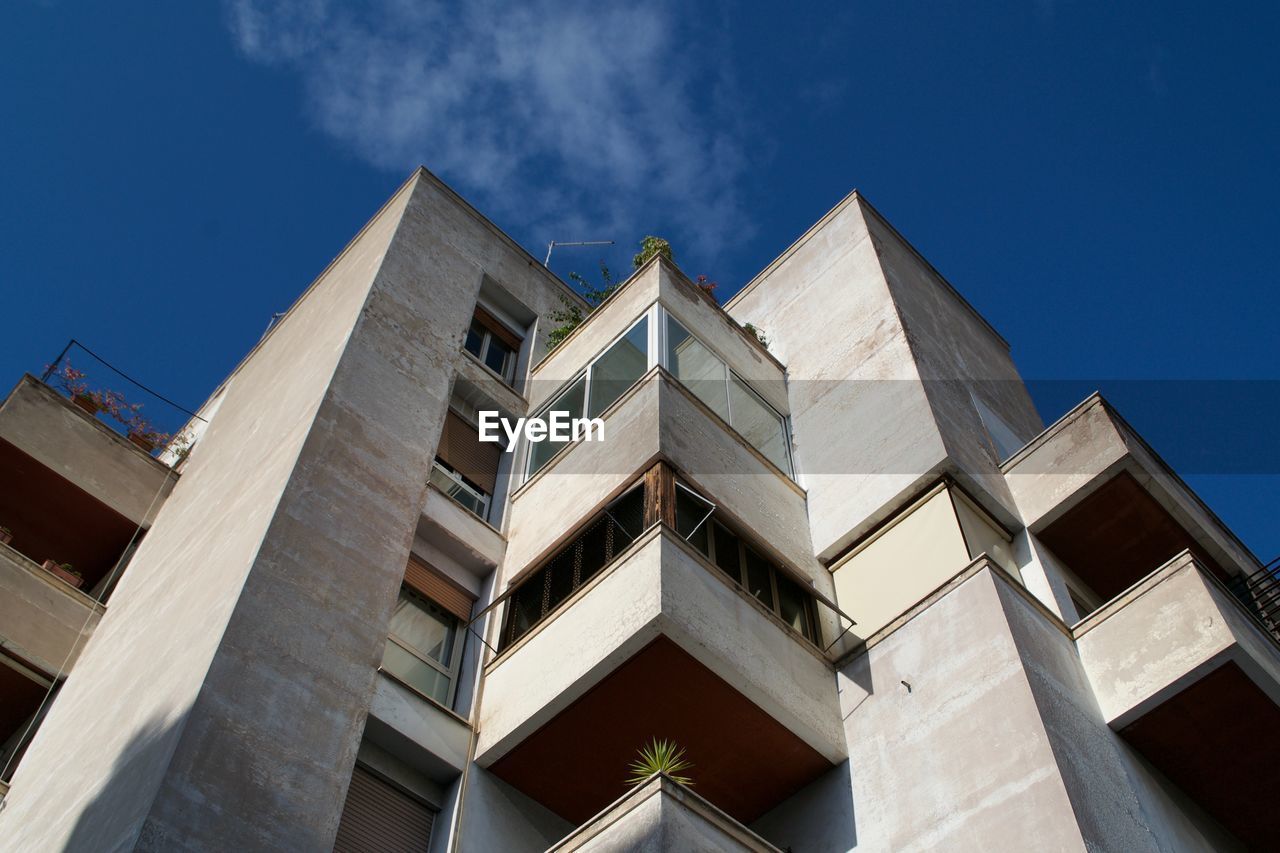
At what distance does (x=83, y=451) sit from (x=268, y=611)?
7.15 m

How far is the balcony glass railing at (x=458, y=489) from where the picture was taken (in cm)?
1561

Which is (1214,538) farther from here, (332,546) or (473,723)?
(332,546)

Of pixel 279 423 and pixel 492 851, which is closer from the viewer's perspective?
pixel 492 851

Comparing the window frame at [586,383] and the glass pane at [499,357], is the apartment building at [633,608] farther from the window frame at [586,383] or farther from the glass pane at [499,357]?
the glass pane at [499,357]

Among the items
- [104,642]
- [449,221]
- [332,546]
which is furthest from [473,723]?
[449,221]

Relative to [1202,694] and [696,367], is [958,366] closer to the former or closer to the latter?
[696,367]

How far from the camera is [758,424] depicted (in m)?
16.0

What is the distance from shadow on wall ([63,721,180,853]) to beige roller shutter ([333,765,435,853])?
1727 mm

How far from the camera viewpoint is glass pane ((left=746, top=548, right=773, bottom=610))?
1262cm

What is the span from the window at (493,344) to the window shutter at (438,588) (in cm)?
544

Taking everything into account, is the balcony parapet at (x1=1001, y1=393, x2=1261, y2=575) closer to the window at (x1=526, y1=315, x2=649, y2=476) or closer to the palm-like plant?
the window at (x1=526, y1=315, x2=649, y2=476)

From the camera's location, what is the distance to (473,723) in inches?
475

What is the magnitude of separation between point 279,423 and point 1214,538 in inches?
447

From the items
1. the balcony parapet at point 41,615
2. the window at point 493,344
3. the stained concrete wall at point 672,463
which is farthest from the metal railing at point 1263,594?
the balcony parapet at point 41,615
